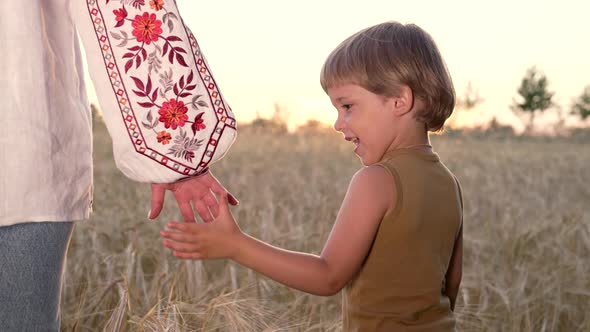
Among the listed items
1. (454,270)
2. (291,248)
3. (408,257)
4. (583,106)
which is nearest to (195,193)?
(408,257)

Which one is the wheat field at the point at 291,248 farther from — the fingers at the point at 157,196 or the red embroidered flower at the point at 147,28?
the red embroidered flower at the point at 147,28

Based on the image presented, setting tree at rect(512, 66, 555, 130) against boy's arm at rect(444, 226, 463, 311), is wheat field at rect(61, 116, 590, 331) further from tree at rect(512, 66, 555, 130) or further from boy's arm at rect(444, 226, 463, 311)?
tree at rect(512, 66, 555, 130)

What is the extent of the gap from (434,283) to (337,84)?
0.42 meters

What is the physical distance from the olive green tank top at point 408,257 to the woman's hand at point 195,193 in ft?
0.95

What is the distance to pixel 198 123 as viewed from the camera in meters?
1.20

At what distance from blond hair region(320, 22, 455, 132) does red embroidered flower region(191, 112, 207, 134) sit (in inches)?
14.1

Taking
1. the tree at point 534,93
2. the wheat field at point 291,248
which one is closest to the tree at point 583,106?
the tree at point 534,93

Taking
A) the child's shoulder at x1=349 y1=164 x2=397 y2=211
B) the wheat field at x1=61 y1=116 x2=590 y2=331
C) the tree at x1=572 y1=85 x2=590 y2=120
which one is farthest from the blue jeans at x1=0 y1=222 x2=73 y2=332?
the tree at x1=572 y1=85 x2=590 y2=120

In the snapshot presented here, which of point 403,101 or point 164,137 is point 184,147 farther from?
point 403,101

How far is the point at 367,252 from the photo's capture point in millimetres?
1349

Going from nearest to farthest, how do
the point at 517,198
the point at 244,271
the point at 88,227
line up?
1. the point at 244,271
2. the point at 88,227
3. the point at 517,198

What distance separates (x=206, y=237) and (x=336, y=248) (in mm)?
235

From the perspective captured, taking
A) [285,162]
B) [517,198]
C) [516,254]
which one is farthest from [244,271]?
[285,162]

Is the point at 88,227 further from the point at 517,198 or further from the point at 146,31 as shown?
the point at 517,198
